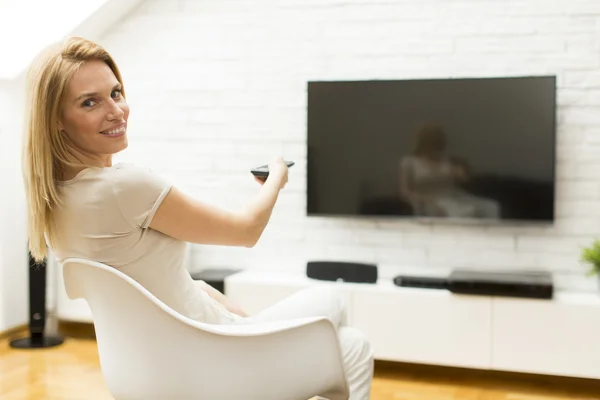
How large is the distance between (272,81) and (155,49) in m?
0.75

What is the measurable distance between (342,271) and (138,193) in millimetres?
2149

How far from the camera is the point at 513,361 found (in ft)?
10.4

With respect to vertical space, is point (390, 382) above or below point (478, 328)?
below

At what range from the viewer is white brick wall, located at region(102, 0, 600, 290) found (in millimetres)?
3398

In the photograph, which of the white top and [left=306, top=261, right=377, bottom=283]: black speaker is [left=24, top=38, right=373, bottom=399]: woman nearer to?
the white top

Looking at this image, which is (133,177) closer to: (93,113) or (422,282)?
(93,113)

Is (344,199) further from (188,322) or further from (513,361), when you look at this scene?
(188,322)

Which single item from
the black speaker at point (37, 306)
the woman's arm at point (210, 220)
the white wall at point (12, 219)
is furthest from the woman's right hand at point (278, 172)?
the white wall at point (12, 219)

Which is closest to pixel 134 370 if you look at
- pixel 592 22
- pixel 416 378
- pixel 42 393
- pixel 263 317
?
pixel 263 317

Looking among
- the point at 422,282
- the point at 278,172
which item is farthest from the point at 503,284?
the point at 278,172

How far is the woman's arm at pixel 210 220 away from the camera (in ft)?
4.92

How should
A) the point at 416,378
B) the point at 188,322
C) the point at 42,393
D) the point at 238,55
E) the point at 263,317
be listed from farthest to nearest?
the point at 238,55
the point at 416,378
the point at 42,393
the point at 263,317
the point at 188,322

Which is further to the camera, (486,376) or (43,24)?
(43,24)

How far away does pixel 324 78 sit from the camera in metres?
3.75
